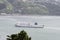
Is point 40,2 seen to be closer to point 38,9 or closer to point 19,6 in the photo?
point 38,9

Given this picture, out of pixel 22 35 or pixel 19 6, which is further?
pixel 19 6

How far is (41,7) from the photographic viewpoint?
9.63 meters

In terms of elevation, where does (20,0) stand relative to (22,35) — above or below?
above

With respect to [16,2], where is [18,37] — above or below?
below

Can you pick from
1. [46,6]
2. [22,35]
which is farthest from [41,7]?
[22,35]

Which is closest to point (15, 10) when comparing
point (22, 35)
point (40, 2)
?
point (40, 2)

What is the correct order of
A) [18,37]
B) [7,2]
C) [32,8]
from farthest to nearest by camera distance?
[32,8] → [7,2] → [18,37]

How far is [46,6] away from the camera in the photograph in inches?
376

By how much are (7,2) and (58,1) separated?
2506 millimetres

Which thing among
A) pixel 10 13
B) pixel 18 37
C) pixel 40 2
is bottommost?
pixel 18 37

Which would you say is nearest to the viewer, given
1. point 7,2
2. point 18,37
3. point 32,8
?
point 18,37

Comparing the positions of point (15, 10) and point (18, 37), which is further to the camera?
point (15, 10)

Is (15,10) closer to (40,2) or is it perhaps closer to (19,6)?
(19,6)

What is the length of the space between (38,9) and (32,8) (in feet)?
1.00
